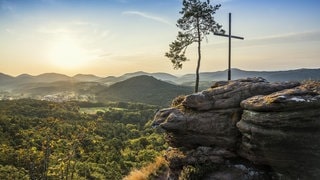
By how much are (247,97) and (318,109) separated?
3.87 m

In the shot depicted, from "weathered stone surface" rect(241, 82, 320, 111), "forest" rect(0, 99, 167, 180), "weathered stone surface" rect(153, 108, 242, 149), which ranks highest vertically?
"weathered stone surface" rect(241, 82, 320, 111)

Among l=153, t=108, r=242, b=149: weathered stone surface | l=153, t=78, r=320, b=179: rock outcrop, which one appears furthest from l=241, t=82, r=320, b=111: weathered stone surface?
l=153, t=108, r=242, b=149: weathered stone surface

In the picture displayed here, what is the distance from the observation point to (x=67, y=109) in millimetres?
166250

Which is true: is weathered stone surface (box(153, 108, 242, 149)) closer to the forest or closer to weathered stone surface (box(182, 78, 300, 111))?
weathered stone surface (box(182, 78, 300, 111))

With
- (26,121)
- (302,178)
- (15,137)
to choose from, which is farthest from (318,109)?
(26,121)

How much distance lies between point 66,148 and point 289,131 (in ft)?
276

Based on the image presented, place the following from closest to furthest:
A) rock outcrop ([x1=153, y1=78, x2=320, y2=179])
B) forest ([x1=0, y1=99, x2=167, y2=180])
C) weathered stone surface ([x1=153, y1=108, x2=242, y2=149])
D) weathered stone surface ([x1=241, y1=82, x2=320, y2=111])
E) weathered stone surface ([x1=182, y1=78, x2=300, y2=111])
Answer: weathered stone surface ([x1=241, y1=82, x2=320, y2=111]) < rock outcrop ([x1=153, y1=78, x2=320, y2=179]) < weathered stone surface ([x1=153, y1=108, x2=242, y2=149]) < weathered stone surface ([x1=182, y1=78, x2=300, y2=111]) < forest ([x1=0, y1=99, x2=167, y2=180])

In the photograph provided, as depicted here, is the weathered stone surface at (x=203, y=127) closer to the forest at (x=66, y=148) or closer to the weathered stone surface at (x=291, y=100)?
the weathered stone surface at (x=291, y=100)

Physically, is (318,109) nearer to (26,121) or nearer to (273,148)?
(273,148)

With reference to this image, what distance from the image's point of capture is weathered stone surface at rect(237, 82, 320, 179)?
531 inches

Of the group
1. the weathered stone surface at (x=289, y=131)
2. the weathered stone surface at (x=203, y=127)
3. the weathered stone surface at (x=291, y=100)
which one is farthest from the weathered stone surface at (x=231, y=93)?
the weathered stone surface at (x=289, y=131)

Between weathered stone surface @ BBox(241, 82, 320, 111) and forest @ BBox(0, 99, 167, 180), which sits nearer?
weathered stone surface @ BBox(241, 82, 320, 111)

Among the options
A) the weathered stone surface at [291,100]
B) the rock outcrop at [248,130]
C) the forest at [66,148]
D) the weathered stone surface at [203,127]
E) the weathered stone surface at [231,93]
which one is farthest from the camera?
the forest at [66,148]

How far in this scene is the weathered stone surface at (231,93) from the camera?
656 inches
